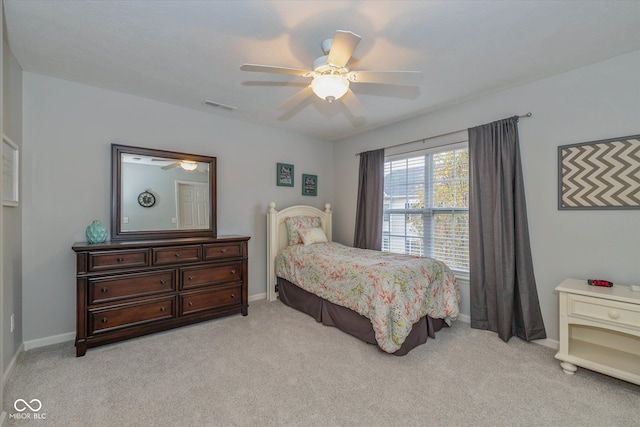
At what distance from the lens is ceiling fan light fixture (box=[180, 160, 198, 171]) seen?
11.2ft

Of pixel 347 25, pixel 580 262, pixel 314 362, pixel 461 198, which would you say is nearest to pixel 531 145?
pixel 461 198

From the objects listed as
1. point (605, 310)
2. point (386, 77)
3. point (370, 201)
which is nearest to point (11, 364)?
point (386, 77)

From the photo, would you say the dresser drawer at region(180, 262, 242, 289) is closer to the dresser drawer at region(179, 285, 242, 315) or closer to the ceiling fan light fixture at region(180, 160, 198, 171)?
the dresser drawer at region(179, 285, 242, 315)

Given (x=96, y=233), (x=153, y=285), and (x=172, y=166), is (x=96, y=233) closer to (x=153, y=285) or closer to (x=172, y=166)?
(x=153, y=285)

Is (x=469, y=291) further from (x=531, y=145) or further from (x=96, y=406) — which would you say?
(x=96, y=406)

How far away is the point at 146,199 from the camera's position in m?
3.15

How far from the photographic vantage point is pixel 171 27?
197cm

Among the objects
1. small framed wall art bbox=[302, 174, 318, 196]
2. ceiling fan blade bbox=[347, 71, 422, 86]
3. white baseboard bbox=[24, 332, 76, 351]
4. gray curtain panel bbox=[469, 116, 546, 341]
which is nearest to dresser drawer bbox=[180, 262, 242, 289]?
white baseboard bbox=[24, 332, 76, 351]

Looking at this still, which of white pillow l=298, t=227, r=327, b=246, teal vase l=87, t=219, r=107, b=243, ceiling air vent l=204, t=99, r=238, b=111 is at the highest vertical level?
ceiling air vent l=204, t=99, r=238, b=111

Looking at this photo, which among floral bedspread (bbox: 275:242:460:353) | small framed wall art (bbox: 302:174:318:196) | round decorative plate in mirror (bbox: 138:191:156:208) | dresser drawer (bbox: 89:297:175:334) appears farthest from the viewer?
small framed wall art (bbox: 302:174:318:196)

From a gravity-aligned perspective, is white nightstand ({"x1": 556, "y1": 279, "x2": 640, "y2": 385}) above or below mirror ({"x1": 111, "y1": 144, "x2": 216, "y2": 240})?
below

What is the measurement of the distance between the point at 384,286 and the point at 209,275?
194cm

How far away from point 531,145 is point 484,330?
6.38 ft

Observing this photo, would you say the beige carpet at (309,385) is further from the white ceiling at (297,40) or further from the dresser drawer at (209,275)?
the white ceiling at (297,40)
